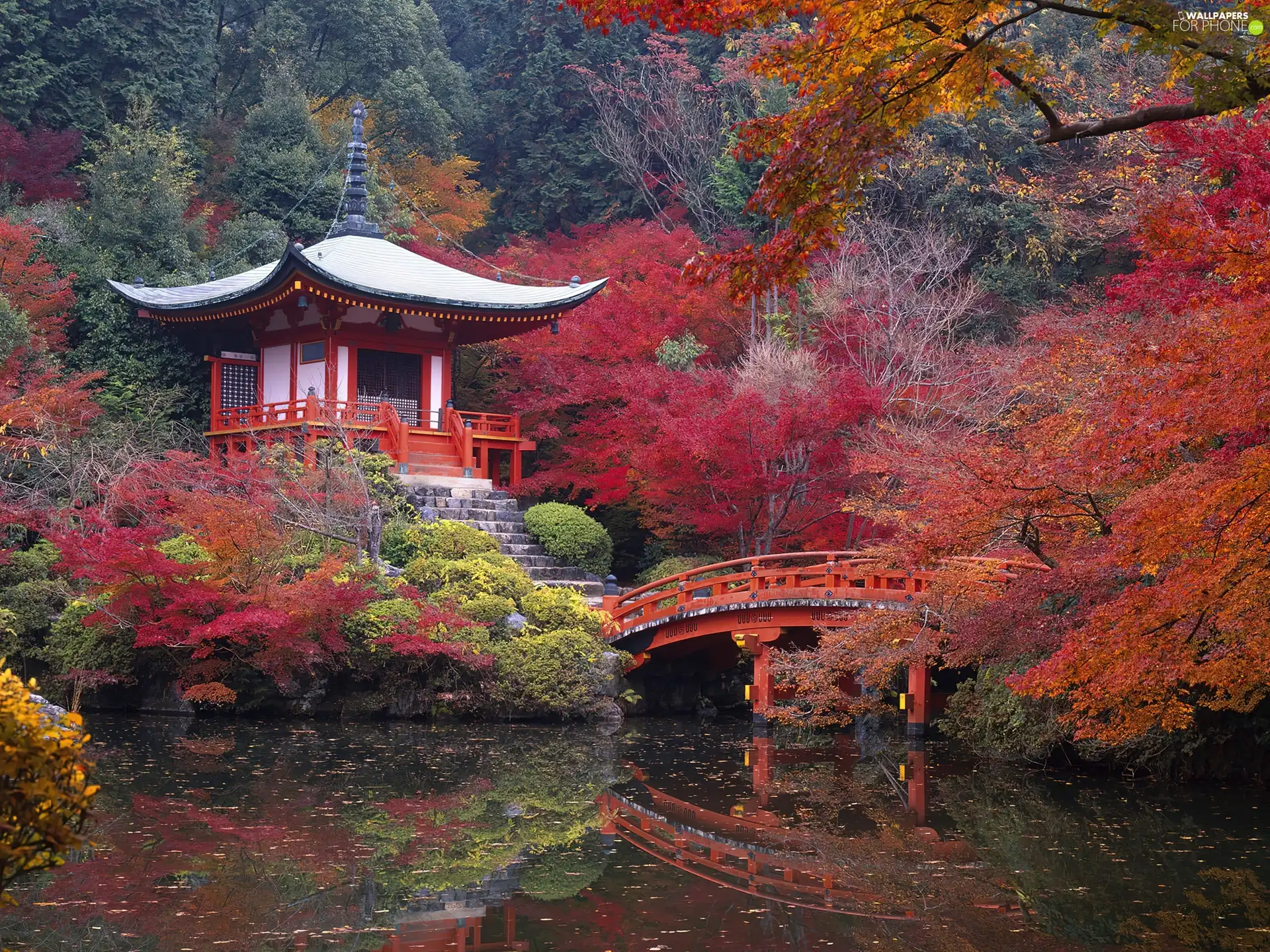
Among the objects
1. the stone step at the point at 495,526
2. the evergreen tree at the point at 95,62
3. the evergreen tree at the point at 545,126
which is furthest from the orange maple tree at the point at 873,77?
the evergreen tree at the point at 545,126

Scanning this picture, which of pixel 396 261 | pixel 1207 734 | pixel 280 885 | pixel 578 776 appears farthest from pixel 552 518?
pixel 280 885

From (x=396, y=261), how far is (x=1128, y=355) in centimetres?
1540

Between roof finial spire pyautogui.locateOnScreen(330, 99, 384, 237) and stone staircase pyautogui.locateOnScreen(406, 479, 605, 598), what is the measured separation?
234 inches

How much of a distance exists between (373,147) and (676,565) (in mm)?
15975

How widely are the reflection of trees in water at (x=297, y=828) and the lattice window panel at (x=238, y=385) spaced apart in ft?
29.6

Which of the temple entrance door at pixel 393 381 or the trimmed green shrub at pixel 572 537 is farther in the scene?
the temple entrance door at pixel 393 381

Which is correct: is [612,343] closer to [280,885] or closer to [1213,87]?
[280,885]

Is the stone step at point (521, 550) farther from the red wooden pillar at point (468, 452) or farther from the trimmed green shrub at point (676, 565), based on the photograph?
the red wooden pillar at point (468, 452)

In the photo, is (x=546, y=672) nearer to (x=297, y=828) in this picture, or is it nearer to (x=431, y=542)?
(x=431, y=542)

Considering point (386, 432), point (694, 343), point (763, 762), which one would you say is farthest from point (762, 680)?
point (386, 432)

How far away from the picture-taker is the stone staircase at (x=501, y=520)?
18516mm

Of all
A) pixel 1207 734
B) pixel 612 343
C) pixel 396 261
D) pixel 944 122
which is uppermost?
pixel 944 122

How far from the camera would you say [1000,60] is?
5973 mm

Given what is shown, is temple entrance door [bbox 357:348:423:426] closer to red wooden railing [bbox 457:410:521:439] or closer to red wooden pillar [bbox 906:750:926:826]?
red wooden railing [bbox 457:410:521:439]
